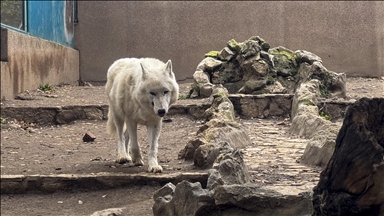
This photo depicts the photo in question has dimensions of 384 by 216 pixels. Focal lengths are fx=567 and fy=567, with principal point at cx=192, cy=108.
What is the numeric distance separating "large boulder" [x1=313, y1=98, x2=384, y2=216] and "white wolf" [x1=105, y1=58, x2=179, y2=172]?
2371 mm

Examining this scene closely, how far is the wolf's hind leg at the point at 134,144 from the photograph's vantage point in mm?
4727

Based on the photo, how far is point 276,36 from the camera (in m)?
11.7

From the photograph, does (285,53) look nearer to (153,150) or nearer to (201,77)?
(201,77)

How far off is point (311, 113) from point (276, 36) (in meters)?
5.57

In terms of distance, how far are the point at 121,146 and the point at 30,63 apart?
13.8ft

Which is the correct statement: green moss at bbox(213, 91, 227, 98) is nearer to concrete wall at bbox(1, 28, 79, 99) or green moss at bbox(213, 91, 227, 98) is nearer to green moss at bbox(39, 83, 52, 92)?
concrete wall at bbox(1, 28, 79, 99)

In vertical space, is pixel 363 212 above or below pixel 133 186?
above

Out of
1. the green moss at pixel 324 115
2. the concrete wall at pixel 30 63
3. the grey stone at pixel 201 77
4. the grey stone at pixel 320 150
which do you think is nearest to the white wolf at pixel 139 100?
the grey stone at pixel 320 150

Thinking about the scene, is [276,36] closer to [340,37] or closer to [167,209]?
[340,37]

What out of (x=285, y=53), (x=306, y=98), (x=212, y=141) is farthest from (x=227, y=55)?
(x=212, y=141)

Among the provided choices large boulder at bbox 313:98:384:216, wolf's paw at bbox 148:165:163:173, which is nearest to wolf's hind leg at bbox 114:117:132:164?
wolf's paw at bbox 148:165:163:173

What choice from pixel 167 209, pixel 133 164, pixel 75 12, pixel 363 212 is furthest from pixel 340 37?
pixel 363 212

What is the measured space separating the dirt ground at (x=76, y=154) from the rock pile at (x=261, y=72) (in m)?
0.43

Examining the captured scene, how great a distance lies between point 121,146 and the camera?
498 centimetres
